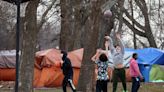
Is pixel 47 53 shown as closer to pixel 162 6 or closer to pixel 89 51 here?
pixel 89 51

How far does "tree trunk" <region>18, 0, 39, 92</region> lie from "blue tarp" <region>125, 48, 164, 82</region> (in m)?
15.0

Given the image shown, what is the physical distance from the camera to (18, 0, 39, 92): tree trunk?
17.4 meters

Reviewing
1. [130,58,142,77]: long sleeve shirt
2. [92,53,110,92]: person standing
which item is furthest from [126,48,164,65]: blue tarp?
[92,53,110,92]: person standing

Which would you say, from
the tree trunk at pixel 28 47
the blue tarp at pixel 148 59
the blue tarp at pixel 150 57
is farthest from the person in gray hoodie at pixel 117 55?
the blue tarp at pixel 150 57

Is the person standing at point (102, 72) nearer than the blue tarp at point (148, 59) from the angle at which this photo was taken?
Yes

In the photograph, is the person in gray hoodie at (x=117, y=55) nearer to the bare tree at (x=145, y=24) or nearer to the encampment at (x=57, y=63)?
the encampment at (x=57, y=63)

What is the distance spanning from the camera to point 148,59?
32000mm

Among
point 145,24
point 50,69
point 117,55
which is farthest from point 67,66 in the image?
point 145,24

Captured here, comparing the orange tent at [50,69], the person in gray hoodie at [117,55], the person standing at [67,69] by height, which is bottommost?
the orange tent at [50,69]

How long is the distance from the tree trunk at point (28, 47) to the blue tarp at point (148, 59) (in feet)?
49.3

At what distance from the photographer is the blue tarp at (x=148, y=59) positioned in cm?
3175

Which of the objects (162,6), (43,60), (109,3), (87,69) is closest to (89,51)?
(87,69)

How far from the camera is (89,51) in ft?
65.9

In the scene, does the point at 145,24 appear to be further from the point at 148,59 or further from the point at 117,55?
the point at 117,55
